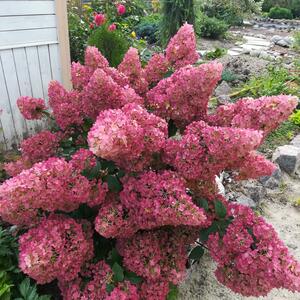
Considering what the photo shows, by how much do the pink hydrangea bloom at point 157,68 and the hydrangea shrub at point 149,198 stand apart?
0.21 metres

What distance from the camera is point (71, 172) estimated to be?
1.11 m

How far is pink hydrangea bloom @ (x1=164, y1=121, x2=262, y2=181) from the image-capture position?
99cm

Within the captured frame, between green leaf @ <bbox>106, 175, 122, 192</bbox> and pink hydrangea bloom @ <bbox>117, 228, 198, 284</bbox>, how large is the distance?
202 mm

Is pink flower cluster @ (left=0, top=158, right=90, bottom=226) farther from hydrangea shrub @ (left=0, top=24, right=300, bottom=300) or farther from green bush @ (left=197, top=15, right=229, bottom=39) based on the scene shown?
green bush @ (left=197, top=15, right=229, bottom=39)

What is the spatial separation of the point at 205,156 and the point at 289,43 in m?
9.11

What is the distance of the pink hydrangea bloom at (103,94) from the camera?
123 cm

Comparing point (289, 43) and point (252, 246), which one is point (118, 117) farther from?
point (289, 43)

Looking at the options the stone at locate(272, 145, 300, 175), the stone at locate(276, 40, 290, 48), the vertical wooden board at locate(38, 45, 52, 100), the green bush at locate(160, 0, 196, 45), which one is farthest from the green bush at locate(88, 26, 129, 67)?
the stone at locate(276, 40, 290, 48)

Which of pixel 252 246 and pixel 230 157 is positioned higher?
pixel 230 157

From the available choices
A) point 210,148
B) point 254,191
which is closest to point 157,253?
point 210,148

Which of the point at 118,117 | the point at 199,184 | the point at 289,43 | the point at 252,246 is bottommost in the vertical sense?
the point at 289,43

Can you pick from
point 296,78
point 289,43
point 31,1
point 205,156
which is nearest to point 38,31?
point 31,1

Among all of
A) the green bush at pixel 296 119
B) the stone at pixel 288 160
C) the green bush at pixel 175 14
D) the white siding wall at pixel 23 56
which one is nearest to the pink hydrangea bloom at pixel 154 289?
the stone at pixel 288 160

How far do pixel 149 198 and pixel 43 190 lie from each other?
1.09 ft
